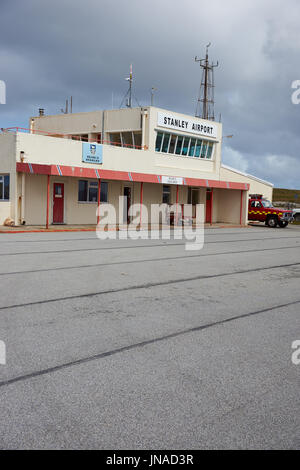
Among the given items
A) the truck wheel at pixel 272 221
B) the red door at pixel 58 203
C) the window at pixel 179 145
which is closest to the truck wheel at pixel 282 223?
the truck wheel at pixel 272 221

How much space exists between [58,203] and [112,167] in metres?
4.11

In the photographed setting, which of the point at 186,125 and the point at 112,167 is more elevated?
the point at 186,125

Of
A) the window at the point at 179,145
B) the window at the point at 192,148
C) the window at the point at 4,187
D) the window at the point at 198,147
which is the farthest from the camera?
the window at the point at 198,147

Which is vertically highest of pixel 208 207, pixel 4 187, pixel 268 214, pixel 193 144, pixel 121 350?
pixel 193 144

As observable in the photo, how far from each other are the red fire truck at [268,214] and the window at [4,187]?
2192cm

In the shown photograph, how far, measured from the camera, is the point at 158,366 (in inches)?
190

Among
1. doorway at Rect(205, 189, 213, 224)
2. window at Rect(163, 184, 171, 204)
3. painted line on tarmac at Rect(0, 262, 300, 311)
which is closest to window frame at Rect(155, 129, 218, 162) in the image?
window at Rect(163, 184, 171, 204)

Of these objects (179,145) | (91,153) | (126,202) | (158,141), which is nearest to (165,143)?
(158,141)

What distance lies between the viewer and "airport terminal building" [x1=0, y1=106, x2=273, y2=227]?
24797 millimetres

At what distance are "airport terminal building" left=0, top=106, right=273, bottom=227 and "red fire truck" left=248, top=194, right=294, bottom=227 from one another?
68.4 inches

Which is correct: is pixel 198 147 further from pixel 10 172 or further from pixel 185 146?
pixel 10 172

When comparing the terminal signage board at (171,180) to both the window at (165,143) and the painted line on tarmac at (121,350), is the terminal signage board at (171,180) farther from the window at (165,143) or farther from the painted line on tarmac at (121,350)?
the painted line on tarmac at (121,350)

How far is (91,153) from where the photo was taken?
1094 inches

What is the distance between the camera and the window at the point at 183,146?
3312 centimetres
